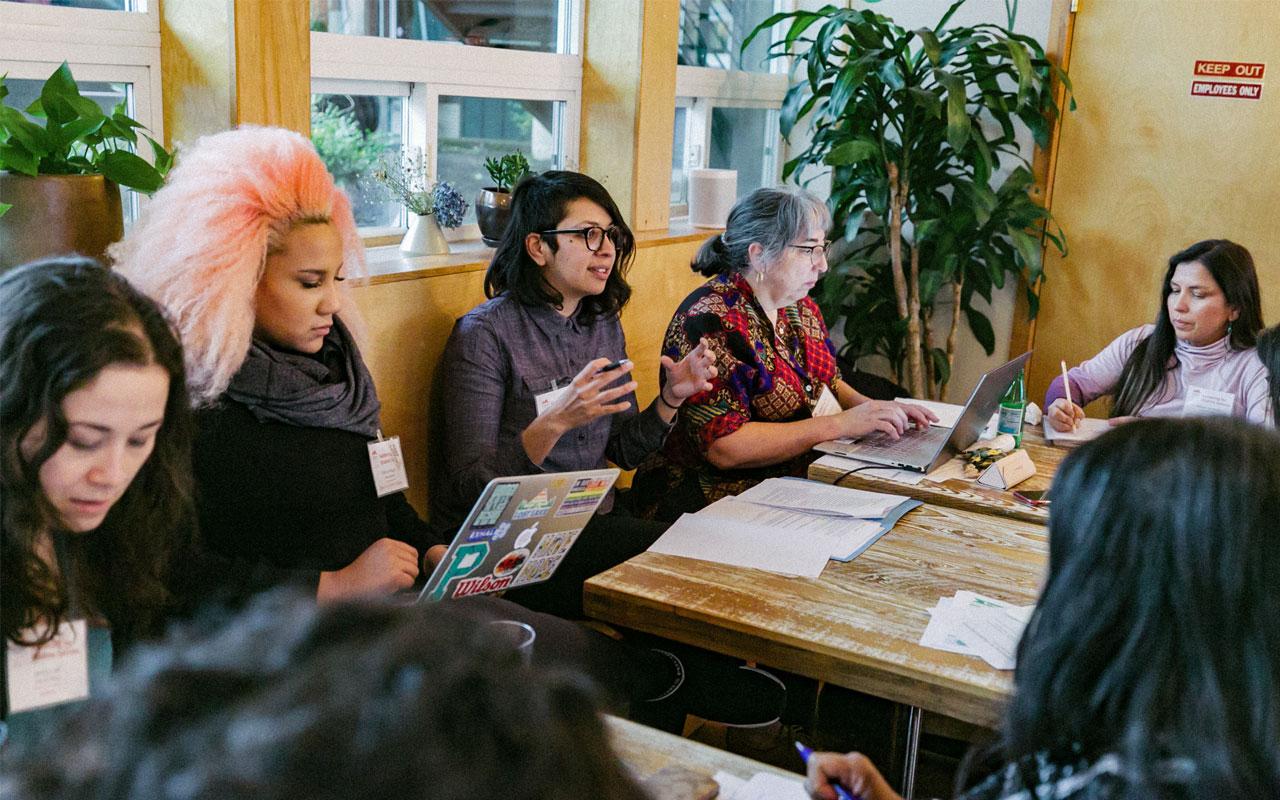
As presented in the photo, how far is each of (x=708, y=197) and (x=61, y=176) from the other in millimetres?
2494

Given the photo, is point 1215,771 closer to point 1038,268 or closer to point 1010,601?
point 1010,601

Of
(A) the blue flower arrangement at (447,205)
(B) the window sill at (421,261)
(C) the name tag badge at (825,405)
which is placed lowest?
(C) the name tag badge at (825,405)

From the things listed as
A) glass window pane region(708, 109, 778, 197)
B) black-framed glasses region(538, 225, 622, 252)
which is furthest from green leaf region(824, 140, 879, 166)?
black-framed glasses region(538, 225, 622, 252)

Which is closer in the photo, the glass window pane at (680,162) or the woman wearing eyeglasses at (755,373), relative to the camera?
the woman wearing eyeglasses at (755,373)

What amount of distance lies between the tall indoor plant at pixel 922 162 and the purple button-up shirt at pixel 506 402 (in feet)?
5.23

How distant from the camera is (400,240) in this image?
120 inches

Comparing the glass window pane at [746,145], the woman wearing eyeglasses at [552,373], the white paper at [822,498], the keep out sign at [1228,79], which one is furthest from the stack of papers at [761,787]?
the keep out sign at [1228,79]

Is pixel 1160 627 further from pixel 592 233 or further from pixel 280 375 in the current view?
pixel 592 233

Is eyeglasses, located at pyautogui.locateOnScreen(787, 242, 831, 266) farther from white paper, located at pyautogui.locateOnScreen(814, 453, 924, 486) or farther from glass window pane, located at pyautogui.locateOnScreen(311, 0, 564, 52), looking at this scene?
glass window pane, located at pyautogui.locateOnScreen(311, 0, 564, 52)

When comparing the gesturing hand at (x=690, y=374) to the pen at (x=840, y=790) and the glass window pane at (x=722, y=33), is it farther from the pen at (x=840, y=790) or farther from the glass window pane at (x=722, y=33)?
the glass window pane at (x=722, y=33)

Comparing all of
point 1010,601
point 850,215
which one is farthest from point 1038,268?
point 1010,601

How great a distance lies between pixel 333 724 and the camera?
402mm

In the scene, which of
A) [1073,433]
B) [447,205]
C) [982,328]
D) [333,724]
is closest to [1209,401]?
[1073,433]

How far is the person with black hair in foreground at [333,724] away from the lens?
15.5 inches
